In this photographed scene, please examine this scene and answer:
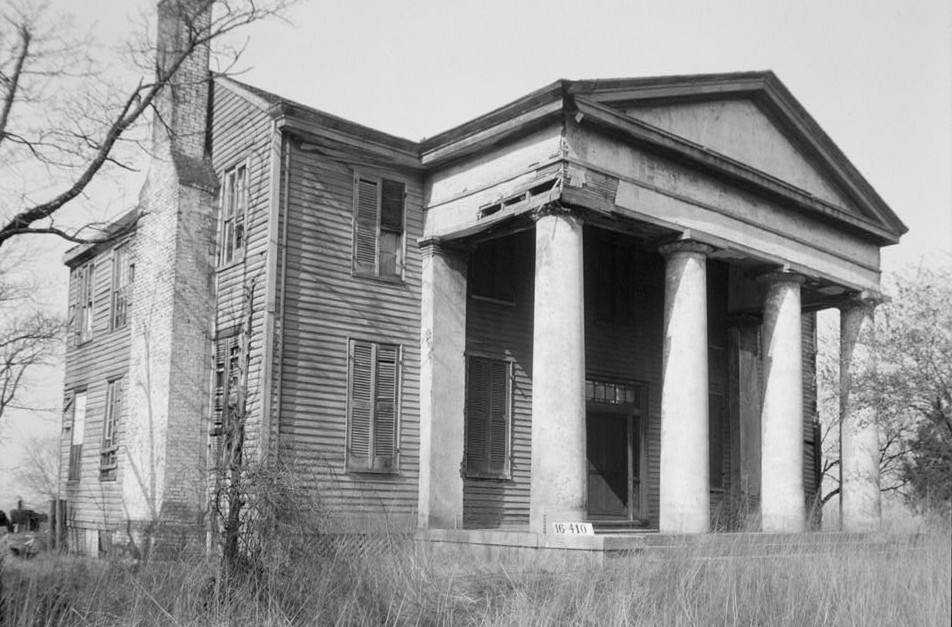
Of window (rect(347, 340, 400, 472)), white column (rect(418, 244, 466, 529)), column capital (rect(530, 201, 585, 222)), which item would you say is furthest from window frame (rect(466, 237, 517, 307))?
column capital (rect(530, 201, 585, 222))

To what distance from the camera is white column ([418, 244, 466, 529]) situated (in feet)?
56.2

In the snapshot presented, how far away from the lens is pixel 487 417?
18.5m

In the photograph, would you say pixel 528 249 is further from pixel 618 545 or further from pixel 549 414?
pixel 618 545

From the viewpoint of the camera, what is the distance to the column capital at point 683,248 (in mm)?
17234

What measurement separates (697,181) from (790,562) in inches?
348

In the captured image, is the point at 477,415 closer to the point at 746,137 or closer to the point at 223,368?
the point at 223,368

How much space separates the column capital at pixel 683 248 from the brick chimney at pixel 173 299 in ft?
27.6

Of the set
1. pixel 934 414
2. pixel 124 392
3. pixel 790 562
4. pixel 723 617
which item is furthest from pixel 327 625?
pixel 124 392

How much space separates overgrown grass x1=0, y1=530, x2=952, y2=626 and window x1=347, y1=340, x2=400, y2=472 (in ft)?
17.4

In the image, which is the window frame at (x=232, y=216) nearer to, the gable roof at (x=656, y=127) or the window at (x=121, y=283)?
the gable roof at (x=656, y=127)

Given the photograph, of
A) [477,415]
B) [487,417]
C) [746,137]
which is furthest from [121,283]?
[746,137]

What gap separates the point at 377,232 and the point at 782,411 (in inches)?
335

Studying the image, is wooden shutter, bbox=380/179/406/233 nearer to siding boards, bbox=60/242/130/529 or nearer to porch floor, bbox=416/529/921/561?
porch floor, bbox=416/529/921/561

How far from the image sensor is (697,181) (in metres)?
17.7
